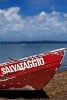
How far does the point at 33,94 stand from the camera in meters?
13.2

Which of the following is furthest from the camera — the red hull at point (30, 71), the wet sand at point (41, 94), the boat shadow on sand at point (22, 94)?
the boat shadow on sand at point (22, 94)

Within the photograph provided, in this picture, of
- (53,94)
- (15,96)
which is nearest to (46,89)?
(53,94)

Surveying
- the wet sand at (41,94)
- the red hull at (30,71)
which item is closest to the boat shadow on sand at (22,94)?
the wet sand at (41,94)

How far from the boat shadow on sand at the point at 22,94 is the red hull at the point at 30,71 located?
472mm

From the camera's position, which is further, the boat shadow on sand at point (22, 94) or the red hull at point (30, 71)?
the boat shadow on sand at point (22, 94)

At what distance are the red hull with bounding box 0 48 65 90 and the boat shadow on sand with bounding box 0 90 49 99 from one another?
0.47m

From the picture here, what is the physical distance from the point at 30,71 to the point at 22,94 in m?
1.47

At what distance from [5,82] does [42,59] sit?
1989mm

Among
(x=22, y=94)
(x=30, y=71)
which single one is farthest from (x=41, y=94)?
(x=30, y=71)

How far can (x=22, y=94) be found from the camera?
13234 mm

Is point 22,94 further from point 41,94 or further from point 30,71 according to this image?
point 30,71

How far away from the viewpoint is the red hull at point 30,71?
12.4 meters

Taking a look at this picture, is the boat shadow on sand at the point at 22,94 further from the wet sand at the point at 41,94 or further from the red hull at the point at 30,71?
the red hull at the point at 30,71

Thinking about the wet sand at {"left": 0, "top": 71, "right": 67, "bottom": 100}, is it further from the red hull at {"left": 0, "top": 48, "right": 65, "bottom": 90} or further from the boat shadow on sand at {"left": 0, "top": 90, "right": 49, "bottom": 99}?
the red hull at {"left": 0, "top": 48, "right": 65, "bottom": 90}
